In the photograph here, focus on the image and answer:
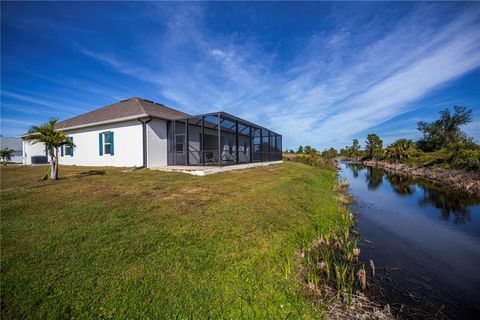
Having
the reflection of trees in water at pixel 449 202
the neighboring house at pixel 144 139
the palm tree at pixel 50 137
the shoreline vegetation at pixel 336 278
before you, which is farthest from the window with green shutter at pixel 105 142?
the reflection of trees in water at pixel 449 202

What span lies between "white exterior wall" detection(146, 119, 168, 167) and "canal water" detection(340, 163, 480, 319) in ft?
34.9

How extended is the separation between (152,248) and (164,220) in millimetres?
1120

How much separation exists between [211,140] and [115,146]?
710cm

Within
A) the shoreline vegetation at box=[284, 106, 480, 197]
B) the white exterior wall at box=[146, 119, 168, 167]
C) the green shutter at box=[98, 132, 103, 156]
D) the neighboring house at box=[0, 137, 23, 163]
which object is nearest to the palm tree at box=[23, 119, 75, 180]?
the white exterior wall at box=[146, 119, 168, 167]

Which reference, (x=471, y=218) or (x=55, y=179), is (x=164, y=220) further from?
(x=471, y=218)

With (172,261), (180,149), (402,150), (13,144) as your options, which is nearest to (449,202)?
(172,261)

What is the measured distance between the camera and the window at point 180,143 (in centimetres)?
1255

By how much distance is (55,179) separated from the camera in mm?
8008

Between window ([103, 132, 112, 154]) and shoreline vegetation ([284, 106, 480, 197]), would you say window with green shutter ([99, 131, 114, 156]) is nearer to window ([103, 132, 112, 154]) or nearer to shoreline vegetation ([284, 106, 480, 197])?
window ([103, 132, 112, 154])

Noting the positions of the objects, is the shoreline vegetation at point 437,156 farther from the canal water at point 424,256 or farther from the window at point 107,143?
the window at point 107,143

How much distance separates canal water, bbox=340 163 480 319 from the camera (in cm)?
304

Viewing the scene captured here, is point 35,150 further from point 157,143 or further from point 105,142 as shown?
point 157,143

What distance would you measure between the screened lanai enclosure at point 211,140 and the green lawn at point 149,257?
6.27 meters

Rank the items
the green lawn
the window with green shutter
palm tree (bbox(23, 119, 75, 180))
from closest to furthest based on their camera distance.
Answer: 1. the green lawn
2. palm tree (bbox(23, 119, 75, 180))
3. the window with green shutter
